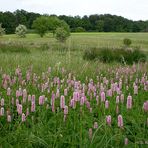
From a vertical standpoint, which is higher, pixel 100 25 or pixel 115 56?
pixel 115 56

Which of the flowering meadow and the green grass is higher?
the flowering meadow

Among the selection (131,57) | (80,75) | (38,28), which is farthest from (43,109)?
(38,28)

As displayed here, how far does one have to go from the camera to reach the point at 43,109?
376 centimetres

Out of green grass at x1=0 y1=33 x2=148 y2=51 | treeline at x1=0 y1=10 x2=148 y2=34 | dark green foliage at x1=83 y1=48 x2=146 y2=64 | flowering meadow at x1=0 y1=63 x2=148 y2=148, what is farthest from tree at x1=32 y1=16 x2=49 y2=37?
flowering meadow at x1=0 y1=63 x2=148 y2=148

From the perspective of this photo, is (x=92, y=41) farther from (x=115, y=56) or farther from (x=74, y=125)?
(x=74, y=125)

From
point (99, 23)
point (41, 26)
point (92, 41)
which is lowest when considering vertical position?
point (92, 41)

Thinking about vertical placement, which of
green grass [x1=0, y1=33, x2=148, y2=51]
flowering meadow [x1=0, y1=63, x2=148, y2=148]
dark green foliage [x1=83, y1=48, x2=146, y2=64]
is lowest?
green grass [x1=0, y1=33, x2=148, y2=51]

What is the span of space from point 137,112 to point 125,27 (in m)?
95.8

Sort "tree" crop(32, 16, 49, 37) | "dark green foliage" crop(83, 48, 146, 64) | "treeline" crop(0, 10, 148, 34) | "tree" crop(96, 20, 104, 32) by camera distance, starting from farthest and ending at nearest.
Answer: "tree" crop(96, 20, 104, 32)
"treeline" crop(0, 10, 148, 34)
"tree" crop(32, 16, 49, 37)
"dark green foliage" crop(83, 48, 146, 64)

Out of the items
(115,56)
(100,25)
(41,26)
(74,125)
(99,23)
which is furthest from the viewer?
(99,23)

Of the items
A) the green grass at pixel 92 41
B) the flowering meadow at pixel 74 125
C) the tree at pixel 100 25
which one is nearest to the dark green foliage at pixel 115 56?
the green grass at pixel 92 41

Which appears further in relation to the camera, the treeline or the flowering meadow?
the treeline

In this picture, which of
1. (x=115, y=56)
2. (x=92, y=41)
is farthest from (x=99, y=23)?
(x=115, y=56)

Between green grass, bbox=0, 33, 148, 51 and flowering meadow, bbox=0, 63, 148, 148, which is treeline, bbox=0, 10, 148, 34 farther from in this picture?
flowering meadow, bbox=0, 63, 148, 148
